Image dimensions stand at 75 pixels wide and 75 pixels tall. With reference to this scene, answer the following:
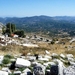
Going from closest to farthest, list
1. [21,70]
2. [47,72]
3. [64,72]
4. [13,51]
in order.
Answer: [64,72], [47,72], [21,70], [13,51]

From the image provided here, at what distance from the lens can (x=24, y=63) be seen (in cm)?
1475

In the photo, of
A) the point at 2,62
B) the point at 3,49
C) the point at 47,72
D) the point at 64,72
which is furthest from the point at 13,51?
the point at 64,72

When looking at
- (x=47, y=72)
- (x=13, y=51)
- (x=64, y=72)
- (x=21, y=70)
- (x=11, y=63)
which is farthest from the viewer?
(x=13, y=51)

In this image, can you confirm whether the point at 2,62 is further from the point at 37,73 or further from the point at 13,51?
the point at 13,51

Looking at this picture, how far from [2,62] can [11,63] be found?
650 millimetres

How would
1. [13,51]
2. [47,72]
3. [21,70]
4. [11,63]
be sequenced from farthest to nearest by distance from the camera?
[13,51] < [11,63] < [21,70] < [47,72]

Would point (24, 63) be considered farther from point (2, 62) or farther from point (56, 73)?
point (56, 73)

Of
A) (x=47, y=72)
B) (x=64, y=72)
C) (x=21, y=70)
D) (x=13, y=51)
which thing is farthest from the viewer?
(x=13, y=51)

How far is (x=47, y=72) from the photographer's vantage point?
12688 mm

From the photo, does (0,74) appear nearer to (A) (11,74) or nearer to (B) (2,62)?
(A) (11,74)

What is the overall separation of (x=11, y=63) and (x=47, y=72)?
3790 millimetres

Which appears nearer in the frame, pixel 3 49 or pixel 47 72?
pixel 47 72

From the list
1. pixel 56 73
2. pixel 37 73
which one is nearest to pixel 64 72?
pixel 56 73

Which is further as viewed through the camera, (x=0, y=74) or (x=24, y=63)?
(x=24, y=63)
